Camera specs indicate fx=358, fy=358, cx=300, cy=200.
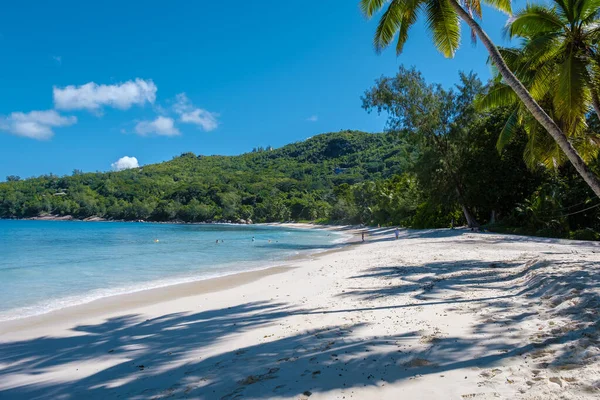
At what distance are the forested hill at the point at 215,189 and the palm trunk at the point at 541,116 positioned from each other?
3255 inches

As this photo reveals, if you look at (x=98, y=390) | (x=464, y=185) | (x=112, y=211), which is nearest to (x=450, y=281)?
(x=98, y=390)

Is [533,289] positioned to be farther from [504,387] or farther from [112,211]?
[112,211]

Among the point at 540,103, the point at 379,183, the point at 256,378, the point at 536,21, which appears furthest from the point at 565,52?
the point at 379,183

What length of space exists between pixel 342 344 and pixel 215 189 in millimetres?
115063

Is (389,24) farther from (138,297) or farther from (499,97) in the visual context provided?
(138,297)

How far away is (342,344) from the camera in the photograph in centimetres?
449

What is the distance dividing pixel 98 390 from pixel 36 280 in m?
12.7

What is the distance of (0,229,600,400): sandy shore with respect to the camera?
3.32 meters

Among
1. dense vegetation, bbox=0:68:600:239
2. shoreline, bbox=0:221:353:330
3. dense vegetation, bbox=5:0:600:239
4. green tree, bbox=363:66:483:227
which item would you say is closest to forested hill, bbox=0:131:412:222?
dense vegetation, bbox=0:68:600:239

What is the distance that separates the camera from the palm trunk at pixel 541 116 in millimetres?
5609

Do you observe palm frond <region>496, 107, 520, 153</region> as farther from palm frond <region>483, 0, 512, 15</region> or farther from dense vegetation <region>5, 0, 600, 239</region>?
palm frond <region>483, 0, 512, 15</region>

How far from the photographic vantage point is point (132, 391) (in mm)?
3859

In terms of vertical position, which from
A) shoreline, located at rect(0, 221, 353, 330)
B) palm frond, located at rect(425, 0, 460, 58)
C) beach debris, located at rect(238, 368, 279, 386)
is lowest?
shoreline, located at rect(0, 221, 353, 330)

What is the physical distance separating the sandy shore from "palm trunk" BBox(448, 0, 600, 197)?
5.54 feet
